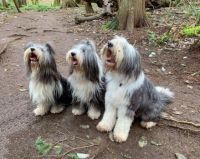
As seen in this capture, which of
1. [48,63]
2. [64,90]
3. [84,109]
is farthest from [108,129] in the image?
[48,63]

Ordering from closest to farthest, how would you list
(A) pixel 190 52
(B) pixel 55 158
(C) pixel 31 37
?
(B) pixel 55 158
(A) pixel 190 52
(C) pixel 31 37

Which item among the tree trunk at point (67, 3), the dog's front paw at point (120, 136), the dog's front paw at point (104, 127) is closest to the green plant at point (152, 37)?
the dog's front paw at point (104, 127)

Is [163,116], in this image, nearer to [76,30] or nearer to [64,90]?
[64,90]

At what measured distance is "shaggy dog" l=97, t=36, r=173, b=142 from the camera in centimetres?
371

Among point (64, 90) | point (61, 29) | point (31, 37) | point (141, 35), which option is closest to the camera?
point (64, 90)

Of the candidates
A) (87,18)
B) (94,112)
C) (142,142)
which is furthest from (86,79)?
(87,18)

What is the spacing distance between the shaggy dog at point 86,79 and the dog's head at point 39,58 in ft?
1.09

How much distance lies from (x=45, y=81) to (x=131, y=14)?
4.71m

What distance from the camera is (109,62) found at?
3758 mm

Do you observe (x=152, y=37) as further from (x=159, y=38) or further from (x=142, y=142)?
(x=142, y=142)

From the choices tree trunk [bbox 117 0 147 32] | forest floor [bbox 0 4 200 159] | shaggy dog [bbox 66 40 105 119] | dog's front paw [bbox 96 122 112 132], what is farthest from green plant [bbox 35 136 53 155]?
tree trunk [bbox 117 0 147 32]

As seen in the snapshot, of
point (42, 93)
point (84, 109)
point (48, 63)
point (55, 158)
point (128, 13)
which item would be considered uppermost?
point (128, 13)

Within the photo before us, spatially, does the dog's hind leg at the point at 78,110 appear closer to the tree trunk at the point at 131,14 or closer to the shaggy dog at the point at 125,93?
the shaggy dog at the point at 125,93

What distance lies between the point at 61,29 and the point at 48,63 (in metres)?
6.45
